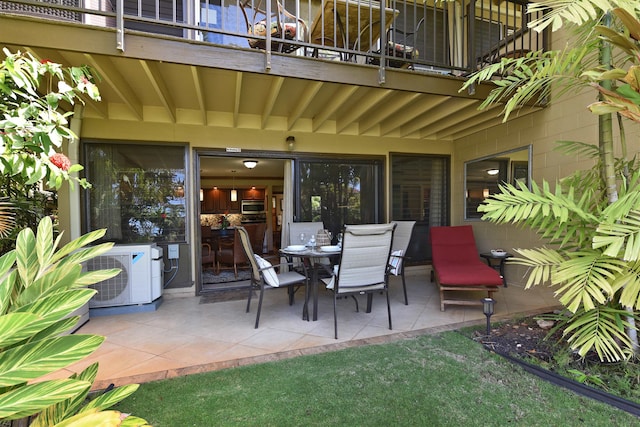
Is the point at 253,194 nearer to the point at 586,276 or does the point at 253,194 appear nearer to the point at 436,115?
the point at 436,115

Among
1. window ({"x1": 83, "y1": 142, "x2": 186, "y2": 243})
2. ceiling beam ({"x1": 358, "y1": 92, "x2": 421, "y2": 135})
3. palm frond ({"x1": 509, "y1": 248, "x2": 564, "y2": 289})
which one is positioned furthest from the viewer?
window ({"x1": 83, "y1": 142, "x2": 186, "y2": 243})

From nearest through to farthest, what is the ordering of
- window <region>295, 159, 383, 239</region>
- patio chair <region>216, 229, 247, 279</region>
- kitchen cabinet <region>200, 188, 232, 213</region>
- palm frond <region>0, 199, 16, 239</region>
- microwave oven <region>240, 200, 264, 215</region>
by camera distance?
1. palm frond <region>0, 199, 16, 239</region>
2. window <region>295, 159, 383, 239</region>
3. patio chair <region>216, 229, 247, 279</region>
4. kitchen cabinet <region>200, 188, 232, 213</region>
5. microwave oven <region>240, 200, 264, 215</region>

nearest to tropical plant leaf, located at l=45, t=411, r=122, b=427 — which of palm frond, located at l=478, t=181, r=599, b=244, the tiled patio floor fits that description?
the tiled patio floor

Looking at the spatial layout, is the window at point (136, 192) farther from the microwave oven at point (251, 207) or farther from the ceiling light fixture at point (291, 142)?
the microwave oven at point (251, 207)

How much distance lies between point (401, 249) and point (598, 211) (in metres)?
2.20

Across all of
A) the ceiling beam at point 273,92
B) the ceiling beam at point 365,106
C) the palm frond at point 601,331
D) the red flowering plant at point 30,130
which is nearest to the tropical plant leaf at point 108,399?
the red flowering plant at point 30,130

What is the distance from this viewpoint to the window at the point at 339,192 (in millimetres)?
4977

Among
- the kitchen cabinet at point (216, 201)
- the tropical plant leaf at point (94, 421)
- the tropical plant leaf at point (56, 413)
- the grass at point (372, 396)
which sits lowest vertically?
the grass at point (372, 396)

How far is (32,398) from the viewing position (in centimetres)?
69

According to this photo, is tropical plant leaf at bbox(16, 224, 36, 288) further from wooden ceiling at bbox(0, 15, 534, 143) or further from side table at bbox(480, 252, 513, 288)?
side table at bbox(480, 252, 513, 288)

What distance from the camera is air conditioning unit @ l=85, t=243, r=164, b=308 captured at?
3.45 m

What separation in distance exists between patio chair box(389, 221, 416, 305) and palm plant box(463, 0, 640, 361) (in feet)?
5.50

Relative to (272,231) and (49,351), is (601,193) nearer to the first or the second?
(49,351)

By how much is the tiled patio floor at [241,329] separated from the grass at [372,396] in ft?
0.89
